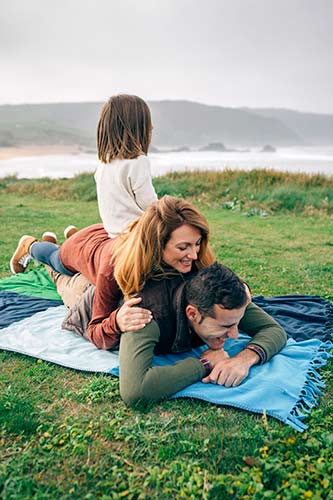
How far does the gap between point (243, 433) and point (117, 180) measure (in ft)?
9.10

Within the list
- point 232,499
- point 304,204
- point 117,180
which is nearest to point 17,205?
point 304,204

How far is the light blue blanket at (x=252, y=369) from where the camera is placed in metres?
3.35

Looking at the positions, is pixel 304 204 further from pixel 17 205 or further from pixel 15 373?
pixel 15 373

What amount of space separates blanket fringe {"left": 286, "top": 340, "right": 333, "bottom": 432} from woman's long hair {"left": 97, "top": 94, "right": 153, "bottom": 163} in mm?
2444

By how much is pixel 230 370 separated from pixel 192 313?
18.6 inches

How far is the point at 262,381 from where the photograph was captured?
3.58 meters

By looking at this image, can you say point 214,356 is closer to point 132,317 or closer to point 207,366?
point 207,366

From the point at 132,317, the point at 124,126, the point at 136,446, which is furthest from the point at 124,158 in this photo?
the point at 136,446

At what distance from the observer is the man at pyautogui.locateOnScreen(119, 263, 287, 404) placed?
3385 mm

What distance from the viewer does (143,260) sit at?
3662 mm

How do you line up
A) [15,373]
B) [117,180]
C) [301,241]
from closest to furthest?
[15,373] → [117,180] → [301,241]

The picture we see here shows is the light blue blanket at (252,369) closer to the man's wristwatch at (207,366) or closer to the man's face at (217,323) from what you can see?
the man's wristwatch at (207,366)

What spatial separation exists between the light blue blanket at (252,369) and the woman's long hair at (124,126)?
66.7 inches

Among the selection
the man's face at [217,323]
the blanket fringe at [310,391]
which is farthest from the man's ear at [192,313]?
the blanket fringe at [310,391]
